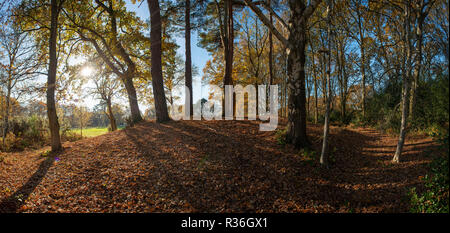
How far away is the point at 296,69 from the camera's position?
19.3ft

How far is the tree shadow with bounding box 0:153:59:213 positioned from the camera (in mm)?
3494

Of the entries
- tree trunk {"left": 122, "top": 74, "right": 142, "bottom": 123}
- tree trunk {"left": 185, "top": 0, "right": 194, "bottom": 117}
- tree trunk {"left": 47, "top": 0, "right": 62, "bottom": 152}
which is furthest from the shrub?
tree trunk {"left": 122, "top": 74, "right": 142, "bottom": 123}

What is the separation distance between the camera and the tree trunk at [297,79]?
19.2ft

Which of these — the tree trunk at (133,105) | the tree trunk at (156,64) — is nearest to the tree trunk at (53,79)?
the tree trunk at (156,64)

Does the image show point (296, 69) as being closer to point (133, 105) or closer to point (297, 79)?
point (297, 79)

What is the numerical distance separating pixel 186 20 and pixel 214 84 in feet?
29.3

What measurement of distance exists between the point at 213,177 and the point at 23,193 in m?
4.27

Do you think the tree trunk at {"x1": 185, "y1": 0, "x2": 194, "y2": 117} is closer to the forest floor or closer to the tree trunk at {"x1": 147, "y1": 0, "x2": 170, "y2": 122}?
the tree trunk at {"x1": 147, "y1": 0, "x2": 170, "y2": 122}

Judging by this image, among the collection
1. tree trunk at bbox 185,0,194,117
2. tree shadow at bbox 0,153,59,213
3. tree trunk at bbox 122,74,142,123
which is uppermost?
tree trunk at bbox 185,0,194,117

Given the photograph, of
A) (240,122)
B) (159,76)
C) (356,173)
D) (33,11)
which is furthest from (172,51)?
(356,173)

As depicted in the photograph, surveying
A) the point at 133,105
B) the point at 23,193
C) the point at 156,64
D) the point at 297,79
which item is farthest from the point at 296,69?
the point at 133,105

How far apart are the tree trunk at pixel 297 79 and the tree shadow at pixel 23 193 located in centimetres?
702

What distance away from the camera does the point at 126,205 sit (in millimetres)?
3594

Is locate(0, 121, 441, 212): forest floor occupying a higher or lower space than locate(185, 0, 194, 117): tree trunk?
lower
